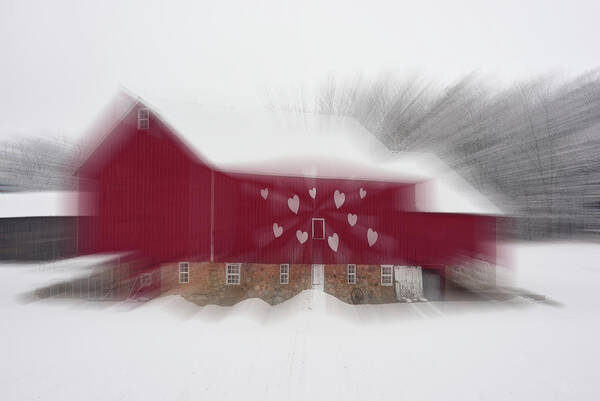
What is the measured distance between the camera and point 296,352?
5781 mm

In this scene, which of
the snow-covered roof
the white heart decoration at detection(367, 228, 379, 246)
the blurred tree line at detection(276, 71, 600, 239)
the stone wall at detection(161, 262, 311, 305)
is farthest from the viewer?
the blurred tree line at detection(276, 71, 600, 239)

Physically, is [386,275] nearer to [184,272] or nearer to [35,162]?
[184,272]

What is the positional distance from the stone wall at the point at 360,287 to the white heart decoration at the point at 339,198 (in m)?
3.09

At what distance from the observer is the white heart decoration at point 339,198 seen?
9.23 meters

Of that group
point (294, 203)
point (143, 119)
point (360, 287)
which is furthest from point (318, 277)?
point (143, 119)

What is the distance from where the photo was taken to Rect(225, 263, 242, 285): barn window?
1095cm

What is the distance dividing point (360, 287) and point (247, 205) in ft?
18.1

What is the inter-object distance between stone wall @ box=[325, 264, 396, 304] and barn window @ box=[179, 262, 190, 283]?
5.08m

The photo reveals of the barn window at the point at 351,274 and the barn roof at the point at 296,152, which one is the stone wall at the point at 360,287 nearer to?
the barn window at the point at 351,274

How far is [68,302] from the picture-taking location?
916 centimetres

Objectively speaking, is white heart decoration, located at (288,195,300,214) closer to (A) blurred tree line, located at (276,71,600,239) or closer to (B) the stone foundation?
(B) the stone foundation

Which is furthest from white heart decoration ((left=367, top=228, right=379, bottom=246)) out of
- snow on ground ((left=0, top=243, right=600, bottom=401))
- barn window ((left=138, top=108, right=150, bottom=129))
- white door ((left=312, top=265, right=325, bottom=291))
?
barn window ((left=138, top=108, right=150, bottom=129))

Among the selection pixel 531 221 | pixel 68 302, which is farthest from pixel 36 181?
pixel 531 221

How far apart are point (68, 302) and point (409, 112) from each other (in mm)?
26080
